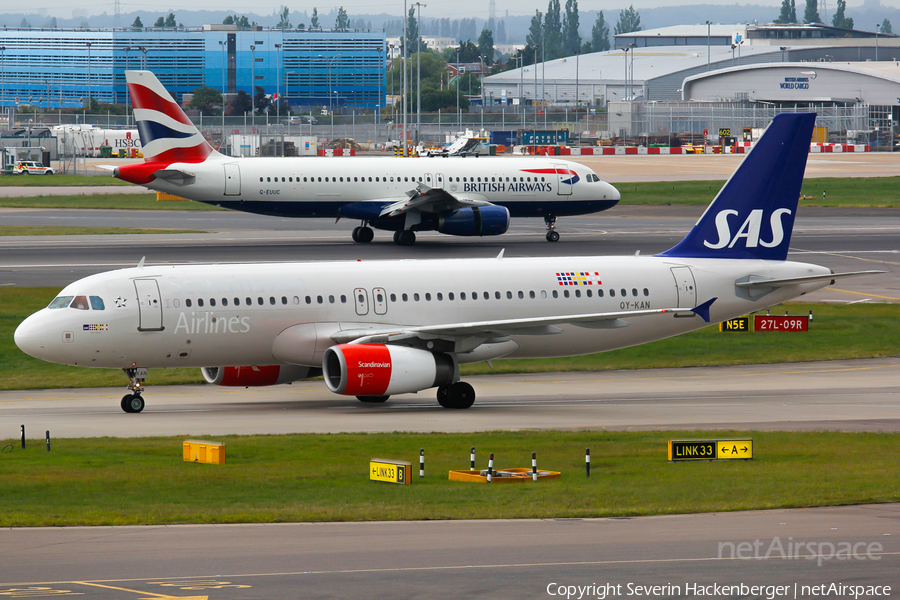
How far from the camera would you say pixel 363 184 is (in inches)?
→ 2813

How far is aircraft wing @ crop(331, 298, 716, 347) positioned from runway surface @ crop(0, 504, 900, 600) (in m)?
13.7

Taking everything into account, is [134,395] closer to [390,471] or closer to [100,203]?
[390,471]

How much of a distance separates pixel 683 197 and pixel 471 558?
3601 inches

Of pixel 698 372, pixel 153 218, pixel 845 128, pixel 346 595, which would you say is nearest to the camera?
pixel 346 595

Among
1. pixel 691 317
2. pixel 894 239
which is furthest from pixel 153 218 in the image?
pixel 691 317

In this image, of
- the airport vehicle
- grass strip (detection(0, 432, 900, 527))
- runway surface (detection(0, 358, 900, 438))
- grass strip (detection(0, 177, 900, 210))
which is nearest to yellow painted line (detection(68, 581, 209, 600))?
grass strip (detection(0, 432, 900, 527))

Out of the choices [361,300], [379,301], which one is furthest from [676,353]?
[361,300]

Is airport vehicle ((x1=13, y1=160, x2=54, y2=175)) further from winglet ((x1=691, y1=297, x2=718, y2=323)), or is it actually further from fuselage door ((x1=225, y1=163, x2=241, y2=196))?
winglet ((x1=691, y1=297, x2=718, y2=323))

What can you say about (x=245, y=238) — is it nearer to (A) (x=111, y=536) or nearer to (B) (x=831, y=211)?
(B) (x=831, y=211)

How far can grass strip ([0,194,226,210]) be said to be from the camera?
3949 inches

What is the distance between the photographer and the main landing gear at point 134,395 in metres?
34.7

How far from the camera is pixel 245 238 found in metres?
77.1

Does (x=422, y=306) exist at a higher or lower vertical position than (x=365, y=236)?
higher

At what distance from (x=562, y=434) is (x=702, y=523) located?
384 inches
